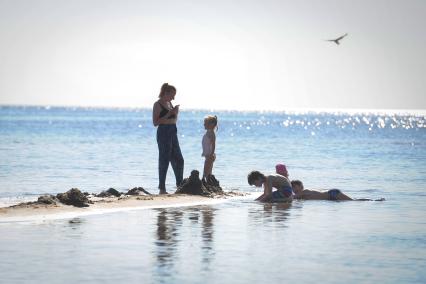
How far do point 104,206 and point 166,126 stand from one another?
2.36 m

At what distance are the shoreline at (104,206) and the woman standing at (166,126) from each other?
2.60 feet

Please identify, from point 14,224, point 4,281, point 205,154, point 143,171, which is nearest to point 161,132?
point 205,154

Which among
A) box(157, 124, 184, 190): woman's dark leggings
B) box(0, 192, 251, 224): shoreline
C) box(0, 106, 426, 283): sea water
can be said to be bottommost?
box(0, 106, 426, 283): sea water

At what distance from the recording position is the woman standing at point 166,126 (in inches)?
669

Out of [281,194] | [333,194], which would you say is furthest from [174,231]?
[333,194]

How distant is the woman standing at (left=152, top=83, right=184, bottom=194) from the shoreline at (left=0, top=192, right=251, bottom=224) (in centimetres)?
79

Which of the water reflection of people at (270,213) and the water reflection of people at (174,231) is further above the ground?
the water reflection of people at (174,231)

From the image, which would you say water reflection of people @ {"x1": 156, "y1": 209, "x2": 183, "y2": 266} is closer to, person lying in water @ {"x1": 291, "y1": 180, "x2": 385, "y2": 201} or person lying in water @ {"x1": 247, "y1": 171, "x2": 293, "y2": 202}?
person lying in water @ {"x1": 247, "y1": 171, "x2": 293, "y2": 202}

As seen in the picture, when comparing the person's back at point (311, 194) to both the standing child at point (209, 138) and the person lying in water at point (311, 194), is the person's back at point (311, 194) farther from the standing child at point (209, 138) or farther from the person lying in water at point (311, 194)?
the standing child at point (209, 138)

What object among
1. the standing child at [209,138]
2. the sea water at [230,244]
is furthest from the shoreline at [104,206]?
the standing child at [209,138]

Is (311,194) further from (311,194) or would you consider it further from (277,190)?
(277,190)

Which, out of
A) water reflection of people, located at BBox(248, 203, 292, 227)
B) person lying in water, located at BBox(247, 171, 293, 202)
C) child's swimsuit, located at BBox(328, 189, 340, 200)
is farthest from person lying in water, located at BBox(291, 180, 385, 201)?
water reflection of people, located at BBox(248, 203, 292, 227)

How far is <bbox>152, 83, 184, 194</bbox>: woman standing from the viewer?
17.0 metres

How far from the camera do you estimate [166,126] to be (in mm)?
17281
